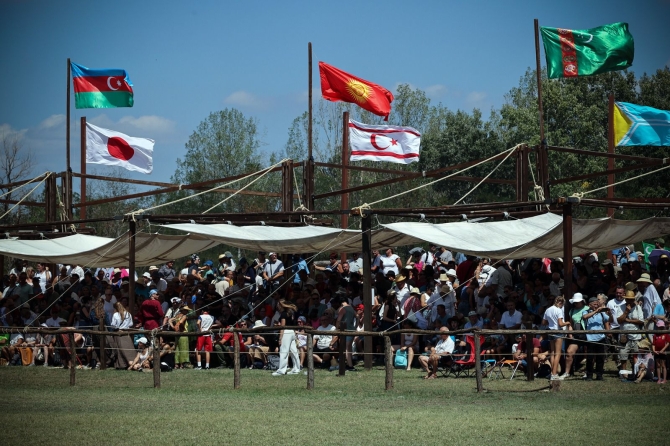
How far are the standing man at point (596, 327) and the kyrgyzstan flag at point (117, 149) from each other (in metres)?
12.3

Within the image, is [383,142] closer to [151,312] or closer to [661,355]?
[151,312]

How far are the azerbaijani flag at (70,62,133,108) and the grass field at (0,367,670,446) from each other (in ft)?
30.3

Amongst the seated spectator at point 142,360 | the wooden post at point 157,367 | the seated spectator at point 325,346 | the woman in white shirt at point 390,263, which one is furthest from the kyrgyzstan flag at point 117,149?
the wooden post at point 157,367

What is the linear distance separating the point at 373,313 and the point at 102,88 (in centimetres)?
960

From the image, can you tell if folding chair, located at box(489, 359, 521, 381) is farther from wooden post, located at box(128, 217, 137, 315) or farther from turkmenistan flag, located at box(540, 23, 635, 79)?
wooden post, located at box(128, 217, 137, 315)

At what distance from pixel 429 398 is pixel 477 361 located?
3.64 ft

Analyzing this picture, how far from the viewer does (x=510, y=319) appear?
16672 mm

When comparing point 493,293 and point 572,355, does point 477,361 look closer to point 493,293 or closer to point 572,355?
point 572,355

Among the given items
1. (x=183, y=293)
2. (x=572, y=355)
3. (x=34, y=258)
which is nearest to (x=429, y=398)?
(x=572, y=355)

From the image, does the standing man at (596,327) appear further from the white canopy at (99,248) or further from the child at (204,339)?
the white canopy at (99,248)

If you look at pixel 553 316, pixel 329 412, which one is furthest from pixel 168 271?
pixel 329 412

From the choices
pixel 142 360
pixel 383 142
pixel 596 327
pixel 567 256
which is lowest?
pixel 142 360

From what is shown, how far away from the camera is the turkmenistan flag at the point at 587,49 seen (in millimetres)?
17672

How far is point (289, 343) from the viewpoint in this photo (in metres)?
17.1
